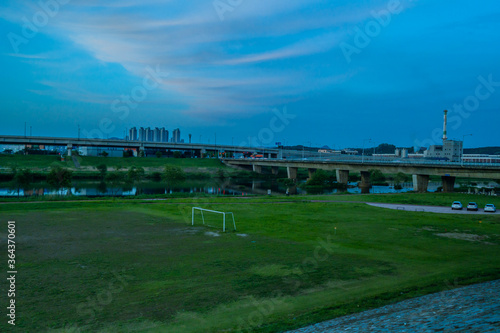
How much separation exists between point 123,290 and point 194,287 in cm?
277

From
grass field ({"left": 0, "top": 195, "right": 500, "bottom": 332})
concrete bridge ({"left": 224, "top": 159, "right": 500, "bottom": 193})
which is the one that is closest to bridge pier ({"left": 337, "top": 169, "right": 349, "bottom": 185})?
concrete bridge ({"left": 224, "top": 159, "right": 500, "bottom": 193})

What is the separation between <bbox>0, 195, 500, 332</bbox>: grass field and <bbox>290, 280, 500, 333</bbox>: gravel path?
0.64 m

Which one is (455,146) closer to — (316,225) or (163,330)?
(316,225)

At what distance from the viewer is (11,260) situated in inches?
726

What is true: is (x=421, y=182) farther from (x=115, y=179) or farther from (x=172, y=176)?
(x=115, y=179)

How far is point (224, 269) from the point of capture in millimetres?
17922

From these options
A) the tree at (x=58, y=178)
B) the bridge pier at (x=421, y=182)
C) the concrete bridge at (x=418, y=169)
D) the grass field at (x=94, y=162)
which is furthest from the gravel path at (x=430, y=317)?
the grass field at (x=94, y=162)

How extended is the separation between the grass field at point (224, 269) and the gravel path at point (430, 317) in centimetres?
64

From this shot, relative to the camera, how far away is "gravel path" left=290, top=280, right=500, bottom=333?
11105mm

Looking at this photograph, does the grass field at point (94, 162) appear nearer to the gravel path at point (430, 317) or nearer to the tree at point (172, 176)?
the tree at point (172, 176)

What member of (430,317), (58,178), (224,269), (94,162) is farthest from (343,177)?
(430,317)

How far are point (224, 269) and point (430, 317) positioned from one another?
30.0 ft

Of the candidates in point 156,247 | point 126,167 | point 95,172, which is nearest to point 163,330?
point 156,247

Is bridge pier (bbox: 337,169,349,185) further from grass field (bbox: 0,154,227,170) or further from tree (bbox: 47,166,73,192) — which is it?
tree (bbox: 47,166,73,192)
